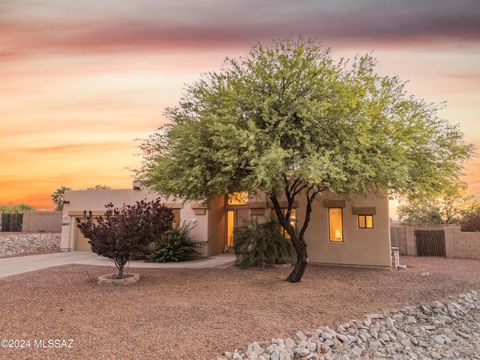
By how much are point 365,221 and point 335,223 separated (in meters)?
1.34

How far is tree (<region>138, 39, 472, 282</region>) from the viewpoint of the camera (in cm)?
963

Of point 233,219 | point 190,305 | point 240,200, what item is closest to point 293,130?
point 190,305

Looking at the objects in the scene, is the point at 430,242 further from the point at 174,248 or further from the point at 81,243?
the point at 81,243

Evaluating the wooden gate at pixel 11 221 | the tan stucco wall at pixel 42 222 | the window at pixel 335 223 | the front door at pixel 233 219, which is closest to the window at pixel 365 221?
the window at pixel 335 223

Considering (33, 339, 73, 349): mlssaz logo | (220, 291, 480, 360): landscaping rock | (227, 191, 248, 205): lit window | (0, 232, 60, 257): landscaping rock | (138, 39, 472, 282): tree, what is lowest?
(220, 291, 480, 360): landscaping rock

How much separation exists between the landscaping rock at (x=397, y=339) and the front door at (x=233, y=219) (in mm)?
11359

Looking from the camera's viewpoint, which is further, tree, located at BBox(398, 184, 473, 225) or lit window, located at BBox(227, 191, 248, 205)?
tree, located at BBox(398, 184, 473, 225)

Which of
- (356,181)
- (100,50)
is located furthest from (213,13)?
(356,181)

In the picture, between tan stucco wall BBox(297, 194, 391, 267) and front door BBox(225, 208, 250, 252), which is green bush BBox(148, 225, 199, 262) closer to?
front door BBox(225, 208, 250, 252)

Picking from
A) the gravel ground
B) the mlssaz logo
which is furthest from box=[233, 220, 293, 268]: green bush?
the mlssaz logo

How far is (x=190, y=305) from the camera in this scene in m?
8.69

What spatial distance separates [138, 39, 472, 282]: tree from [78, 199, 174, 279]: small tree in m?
1.16

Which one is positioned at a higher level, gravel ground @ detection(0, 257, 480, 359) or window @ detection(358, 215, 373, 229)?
window @ detection(358, 215, 373, 229)

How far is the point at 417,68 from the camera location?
13070mm
